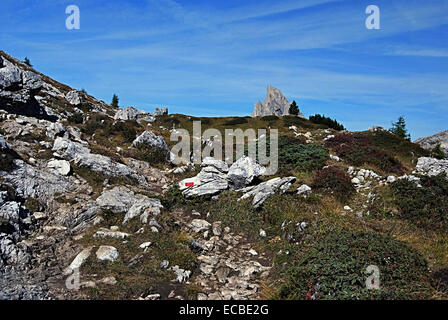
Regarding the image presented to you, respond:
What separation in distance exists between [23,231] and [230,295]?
8955mm

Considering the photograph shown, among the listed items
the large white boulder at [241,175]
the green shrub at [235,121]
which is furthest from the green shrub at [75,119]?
the green shrub at [235,121]

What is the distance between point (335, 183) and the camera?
1758cm

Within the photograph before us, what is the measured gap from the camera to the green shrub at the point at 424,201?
1385 centimetres

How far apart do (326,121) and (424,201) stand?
40.7m

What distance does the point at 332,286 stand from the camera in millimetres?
8500

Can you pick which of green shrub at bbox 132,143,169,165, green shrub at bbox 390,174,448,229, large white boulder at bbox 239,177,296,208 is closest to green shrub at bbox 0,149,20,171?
green shrub at bbox 132,143,169,165

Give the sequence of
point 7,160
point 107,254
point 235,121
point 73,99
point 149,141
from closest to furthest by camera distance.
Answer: point 107,254 < point 7,160 < point 149,141 < point 73,99 < point 235,121

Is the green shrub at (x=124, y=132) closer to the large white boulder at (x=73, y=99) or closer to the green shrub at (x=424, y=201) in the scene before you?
the large white boulder at (x=73, y=99)

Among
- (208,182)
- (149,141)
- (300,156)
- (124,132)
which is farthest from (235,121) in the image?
(208,182)

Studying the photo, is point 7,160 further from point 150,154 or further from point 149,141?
point 149,141

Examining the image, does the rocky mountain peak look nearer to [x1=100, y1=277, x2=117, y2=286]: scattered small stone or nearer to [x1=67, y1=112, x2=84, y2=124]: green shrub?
[x1=67, y1=112, x2=84, y2=124]: green shrub

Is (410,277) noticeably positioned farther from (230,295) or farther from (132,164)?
(132,164)

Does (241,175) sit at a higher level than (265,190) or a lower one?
higher
